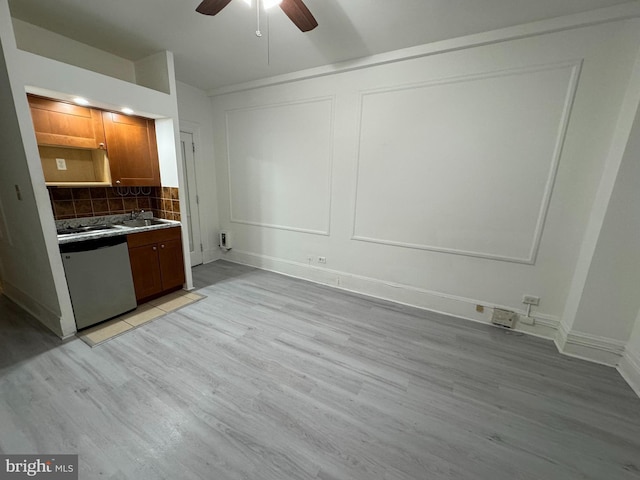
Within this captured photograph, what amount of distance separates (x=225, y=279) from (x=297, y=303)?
1.30 meters

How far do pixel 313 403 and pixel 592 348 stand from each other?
244cm

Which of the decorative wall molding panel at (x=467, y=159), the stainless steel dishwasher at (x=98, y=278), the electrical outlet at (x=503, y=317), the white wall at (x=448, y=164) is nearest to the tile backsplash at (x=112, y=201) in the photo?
the stainless steel dishwasher at (x=98, y=278)

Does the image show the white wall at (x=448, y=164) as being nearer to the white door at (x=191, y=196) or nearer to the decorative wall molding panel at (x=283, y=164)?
the decorative wall molding panel at (x=283, y=164)

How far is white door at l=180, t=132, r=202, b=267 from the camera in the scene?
379 centimetres

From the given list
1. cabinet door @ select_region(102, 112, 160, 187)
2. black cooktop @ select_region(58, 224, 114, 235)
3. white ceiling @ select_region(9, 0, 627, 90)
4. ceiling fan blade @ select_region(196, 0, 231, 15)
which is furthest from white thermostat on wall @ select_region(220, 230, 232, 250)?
ceiling fan blade @ select_region(196, 0, 231, 15)

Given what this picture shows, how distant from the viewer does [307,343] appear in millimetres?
2311

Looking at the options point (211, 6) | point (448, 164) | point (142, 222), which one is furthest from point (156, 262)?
point (448, 164)

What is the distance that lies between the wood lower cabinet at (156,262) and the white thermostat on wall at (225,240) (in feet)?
3.84

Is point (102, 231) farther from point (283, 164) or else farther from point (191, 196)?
point (283, 164)

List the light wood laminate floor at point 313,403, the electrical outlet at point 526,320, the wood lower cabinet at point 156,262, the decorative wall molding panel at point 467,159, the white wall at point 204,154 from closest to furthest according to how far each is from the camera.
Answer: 1. the light wood laminate floor at point 313,403
2. the decorative wall molding panel at point 467,159
3. the electrical outlet at point 526,320
4. the wood lower cabinet at point 156,262
5. the white wall at point 204,154

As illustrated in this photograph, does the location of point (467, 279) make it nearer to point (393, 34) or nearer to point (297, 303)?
point (297, 303)

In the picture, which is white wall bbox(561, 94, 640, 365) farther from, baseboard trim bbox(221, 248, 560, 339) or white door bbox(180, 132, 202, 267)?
white door bbox(180, 132, 202, 267)

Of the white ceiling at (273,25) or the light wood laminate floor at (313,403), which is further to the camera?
the white ceiling at (273,25)

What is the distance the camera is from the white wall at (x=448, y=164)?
6.91ft
